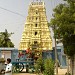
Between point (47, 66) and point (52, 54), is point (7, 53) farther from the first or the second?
point (47, 66)

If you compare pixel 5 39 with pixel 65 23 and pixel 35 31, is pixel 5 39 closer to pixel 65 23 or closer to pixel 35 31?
pixel 35 31

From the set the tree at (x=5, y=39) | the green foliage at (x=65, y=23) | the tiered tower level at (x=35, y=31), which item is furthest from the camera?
the tree at (x=5, y=39)

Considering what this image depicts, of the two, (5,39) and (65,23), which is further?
(5,39)

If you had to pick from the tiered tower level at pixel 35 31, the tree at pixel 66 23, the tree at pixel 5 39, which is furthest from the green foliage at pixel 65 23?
the tree at pixel 5 39

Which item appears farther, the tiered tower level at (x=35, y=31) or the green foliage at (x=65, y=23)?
the tiered tower level at (x=35, y=31)

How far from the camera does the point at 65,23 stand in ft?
52.3

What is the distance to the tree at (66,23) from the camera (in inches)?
625

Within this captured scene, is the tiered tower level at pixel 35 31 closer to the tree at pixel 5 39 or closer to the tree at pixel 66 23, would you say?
the tree at pixel 5 39

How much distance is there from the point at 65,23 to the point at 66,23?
0.06m

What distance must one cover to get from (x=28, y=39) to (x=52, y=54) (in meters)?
5.91

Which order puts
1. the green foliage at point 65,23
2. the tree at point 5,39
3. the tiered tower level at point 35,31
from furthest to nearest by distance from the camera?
the tree at point 5,39 → the tiered tower level at point 35,31 → the green foliage at point 65,23

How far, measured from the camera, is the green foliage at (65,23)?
15875 mm

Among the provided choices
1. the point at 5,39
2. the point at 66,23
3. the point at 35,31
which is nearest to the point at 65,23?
the point at 66,23

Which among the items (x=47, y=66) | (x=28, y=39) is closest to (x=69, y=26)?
(x=47, y=66)
